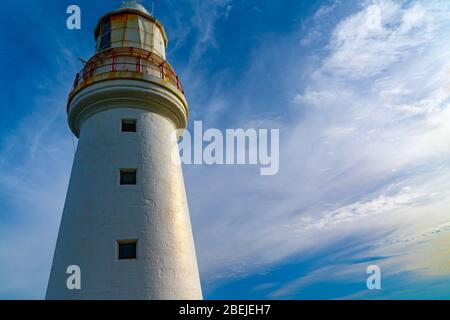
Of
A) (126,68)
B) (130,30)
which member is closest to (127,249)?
(126,68)

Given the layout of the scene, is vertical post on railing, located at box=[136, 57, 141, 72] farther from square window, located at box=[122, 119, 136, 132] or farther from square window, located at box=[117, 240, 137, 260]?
square window, located at box=[117, 240, 137, 260]

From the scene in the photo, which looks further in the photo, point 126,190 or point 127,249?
point 126,190

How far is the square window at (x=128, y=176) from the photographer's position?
11.1 metres

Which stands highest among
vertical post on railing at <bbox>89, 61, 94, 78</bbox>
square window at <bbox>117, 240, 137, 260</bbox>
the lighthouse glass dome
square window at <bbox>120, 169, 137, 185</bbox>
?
the lighthouse glass dome

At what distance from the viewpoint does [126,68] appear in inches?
505

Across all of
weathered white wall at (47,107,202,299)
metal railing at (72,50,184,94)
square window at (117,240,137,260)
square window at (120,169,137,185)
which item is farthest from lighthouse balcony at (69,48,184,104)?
square window at (117,240,137,260)

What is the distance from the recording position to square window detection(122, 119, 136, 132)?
12086 millimetres

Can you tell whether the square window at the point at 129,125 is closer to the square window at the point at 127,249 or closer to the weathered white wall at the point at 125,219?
the weathered white wall at the point at 125,219

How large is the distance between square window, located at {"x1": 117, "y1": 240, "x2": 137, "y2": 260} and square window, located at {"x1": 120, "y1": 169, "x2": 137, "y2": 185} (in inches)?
74.2

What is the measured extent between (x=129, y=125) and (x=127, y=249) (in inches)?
169

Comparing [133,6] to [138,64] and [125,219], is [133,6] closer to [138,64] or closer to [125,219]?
[138,64]

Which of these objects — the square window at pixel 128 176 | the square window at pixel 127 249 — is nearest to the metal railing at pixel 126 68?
the square window at pixel 128 176
